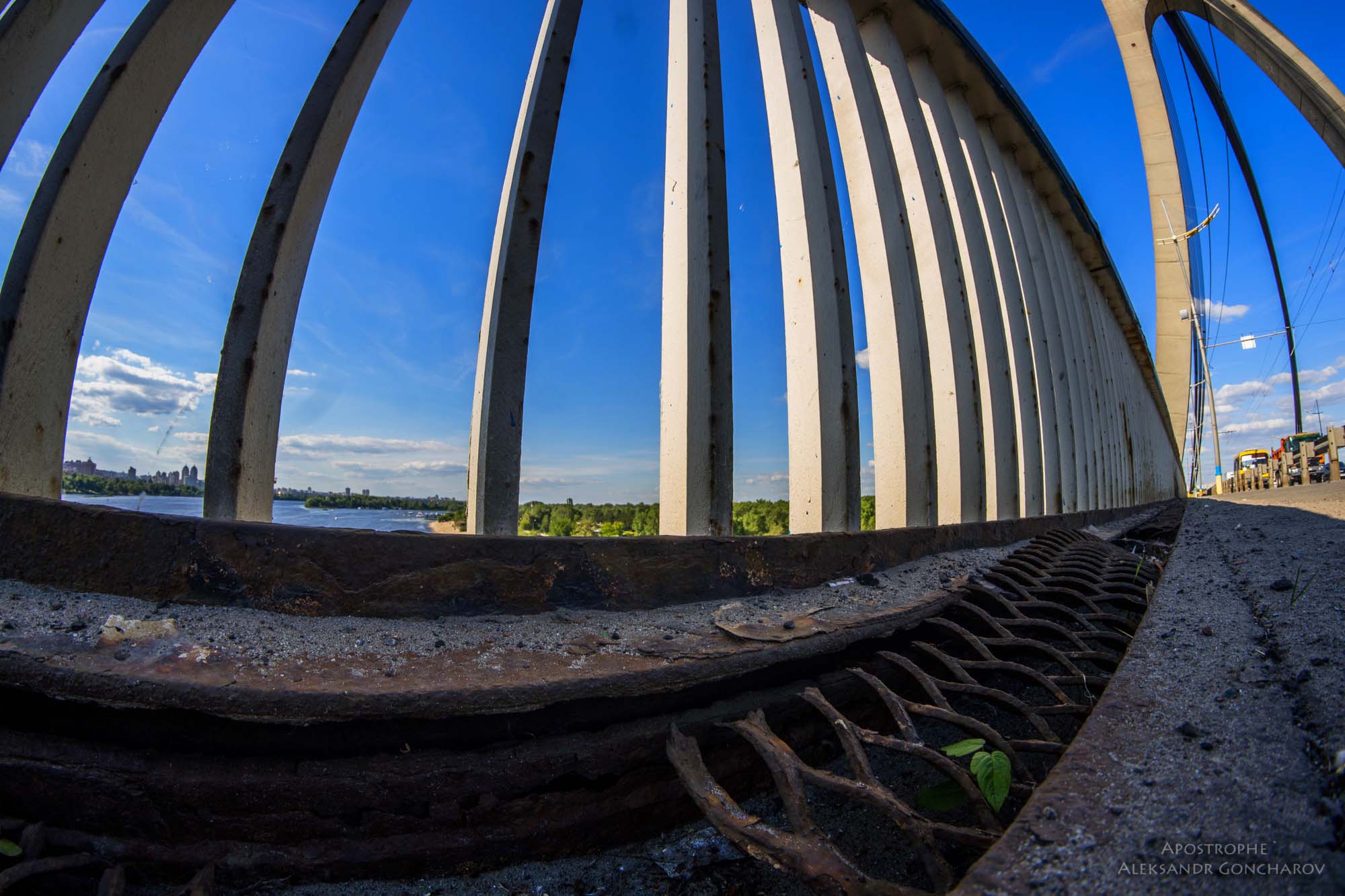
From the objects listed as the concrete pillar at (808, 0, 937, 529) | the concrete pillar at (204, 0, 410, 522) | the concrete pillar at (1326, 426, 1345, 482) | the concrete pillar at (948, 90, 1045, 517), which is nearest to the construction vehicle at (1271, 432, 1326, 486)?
the concrete pillar at (1326, 426, 1345, 482)

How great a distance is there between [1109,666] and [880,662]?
0.80 metres

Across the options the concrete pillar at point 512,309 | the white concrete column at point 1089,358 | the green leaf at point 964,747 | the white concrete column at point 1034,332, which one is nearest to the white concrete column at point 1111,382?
the white concrete column at point 1089,358

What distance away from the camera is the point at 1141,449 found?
Result: 59.9 feet

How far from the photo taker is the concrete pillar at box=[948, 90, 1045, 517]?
6586mm

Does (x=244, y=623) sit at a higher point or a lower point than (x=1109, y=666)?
higher

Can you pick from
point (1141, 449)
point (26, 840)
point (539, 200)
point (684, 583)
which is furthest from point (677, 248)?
point (1141, 449)

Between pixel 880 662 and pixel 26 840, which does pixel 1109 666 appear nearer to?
pixel 880 662

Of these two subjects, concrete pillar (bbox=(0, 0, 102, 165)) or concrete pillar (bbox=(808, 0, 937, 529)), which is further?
concrete pillar (bbox=(808, 0, 937, 529))

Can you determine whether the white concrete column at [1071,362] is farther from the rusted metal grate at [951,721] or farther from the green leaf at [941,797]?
the green leaf at [941,797]

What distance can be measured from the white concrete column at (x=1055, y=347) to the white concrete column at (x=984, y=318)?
7.53ft

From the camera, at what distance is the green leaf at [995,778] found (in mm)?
1074

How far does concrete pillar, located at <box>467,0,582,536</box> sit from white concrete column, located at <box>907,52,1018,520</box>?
4672 mm

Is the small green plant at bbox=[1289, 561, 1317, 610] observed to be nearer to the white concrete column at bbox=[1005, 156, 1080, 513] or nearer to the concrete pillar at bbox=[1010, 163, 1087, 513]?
the white concrete column at bbox=[1005, 156, 1080, 513]

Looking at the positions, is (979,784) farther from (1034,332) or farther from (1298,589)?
(1034,332)
